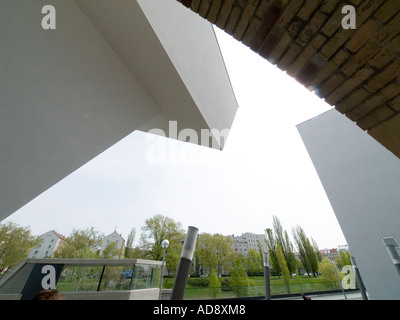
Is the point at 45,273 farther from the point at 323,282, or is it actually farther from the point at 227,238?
the point at 323,282

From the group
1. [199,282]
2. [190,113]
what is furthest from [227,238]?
[190,113]

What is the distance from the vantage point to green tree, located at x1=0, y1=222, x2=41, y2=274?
15.3 metres

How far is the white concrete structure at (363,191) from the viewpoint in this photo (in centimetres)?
579

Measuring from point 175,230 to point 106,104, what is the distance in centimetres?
1913

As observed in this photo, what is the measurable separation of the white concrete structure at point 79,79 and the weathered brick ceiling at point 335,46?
210 cm

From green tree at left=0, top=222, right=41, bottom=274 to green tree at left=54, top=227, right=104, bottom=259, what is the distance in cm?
412

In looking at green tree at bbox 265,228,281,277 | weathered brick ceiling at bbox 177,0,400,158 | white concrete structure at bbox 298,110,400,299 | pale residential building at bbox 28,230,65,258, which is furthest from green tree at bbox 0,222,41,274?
pale residential building at bbox 28,230,65,258

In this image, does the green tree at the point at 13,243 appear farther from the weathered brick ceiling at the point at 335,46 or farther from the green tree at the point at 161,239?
the weathered brick ceiling at the point at 335,46

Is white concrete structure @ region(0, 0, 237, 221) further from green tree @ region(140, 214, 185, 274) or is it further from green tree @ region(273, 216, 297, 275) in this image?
green tree @ region(273, 216, 297, 275)

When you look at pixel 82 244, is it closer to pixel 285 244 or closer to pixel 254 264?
Result: pixel 254 264

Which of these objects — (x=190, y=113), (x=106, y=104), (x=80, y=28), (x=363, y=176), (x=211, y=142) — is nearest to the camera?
(x=80, y=28)

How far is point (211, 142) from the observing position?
5676 millimetres

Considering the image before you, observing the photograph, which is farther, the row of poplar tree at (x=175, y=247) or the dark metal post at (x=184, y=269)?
the row of poplar tree at (x=175, y=247)

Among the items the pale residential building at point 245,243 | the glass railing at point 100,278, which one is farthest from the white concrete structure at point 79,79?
the pale residential building at point 245,243
